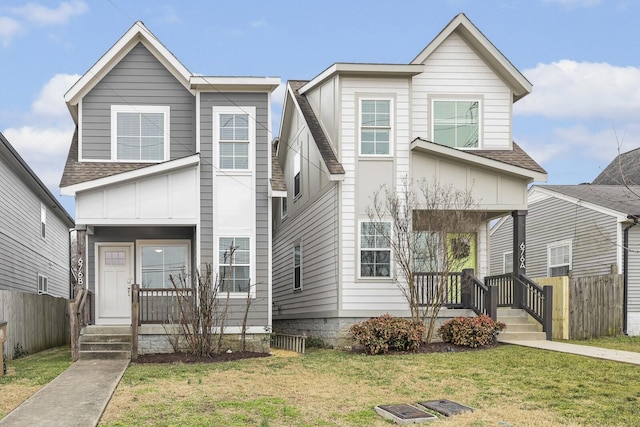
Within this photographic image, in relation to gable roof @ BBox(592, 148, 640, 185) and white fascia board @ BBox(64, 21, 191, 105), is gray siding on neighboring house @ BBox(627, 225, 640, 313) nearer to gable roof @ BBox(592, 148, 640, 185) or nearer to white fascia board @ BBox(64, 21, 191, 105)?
gable roof @ BBox(592, 148, 640, 185)

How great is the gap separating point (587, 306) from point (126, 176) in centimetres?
1157

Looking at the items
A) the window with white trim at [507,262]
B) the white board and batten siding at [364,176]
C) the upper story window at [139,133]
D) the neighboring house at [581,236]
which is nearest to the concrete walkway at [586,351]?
the white board and batten siding at [364,176]

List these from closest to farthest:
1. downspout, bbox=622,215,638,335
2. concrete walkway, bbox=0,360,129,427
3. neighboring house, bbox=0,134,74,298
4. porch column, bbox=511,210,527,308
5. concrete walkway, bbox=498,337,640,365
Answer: concrete walkway, bbox=0,360,129,427
concrete walkway, bbox=498,337,640,365
porch column, bbox=511,210,527,308
downspout, bbox=622,215,638,335
neighboring house, bbox=0,134,74,298

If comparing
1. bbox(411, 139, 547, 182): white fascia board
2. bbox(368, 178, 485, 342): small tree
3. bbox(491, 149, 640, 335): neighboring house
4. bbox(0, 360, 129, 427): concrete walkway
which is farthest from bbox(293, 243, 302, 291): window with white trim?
bbox(0, 360, 129, 427): concrete walkway

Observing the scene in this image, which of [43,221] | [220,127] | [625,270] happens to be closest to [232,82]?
[220,127]

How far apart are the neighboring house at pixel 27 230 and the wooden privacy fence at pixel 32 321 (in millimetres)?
1304

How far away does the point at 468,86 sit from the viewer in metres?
18.5

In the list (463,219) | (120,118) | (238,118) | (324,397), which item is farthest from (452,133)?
(324,397)

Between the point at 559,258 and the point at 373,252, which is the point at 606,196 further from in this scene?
the point at 373,252

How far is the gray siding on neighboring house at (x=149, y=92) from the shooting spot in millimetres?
17516

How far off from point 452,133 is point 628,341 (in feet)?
21.7

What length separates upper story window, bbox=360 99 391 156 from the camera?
17062 mm

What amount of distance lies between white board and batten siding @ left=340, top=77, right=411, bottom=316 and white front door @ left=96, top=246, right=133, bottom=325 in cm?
556

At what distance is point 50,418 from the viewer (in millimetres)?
8648
